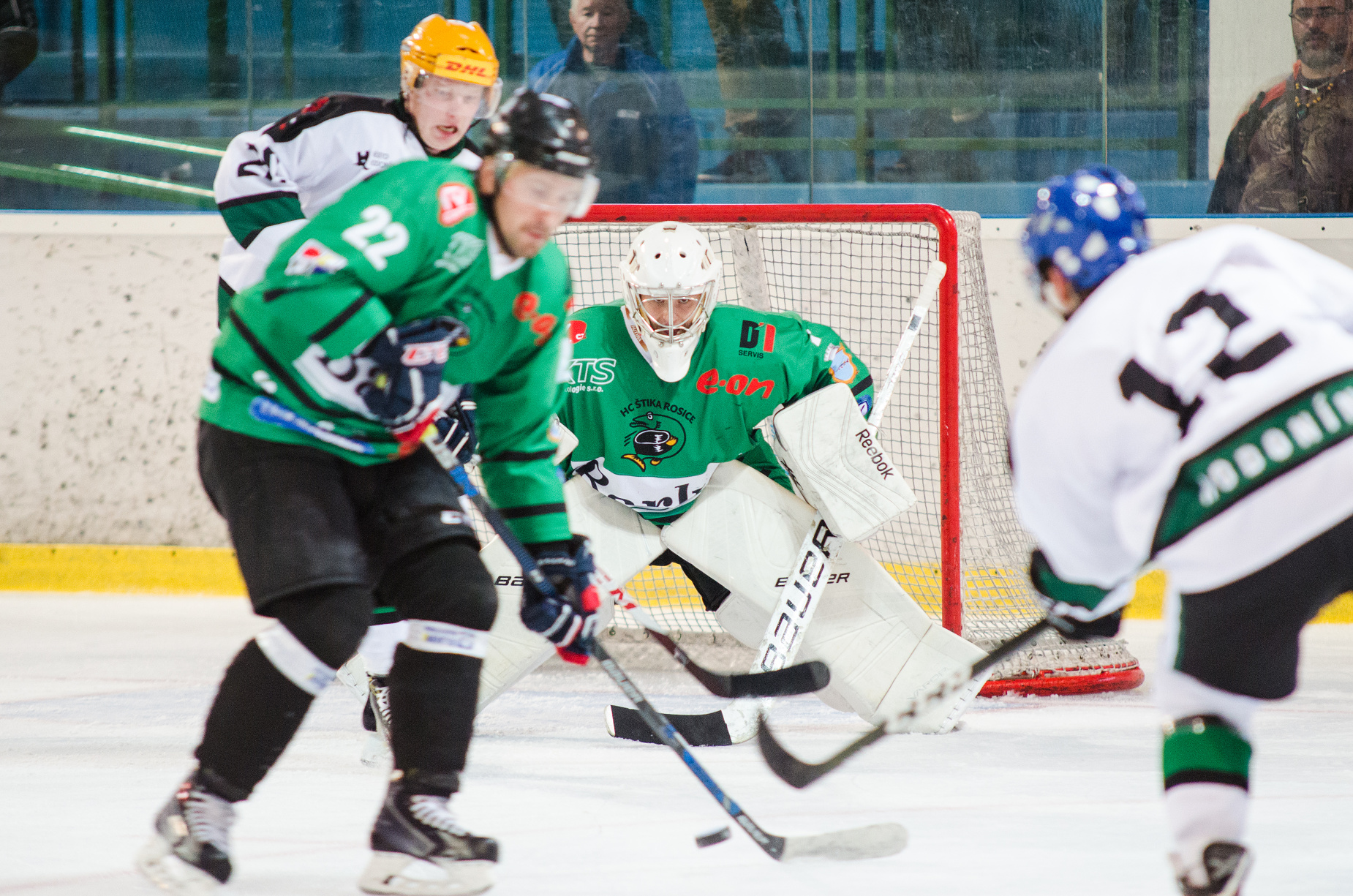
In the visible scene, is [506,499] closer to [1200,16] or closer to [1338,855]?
[1338,855]

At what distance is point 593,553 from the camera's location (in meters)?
2.59

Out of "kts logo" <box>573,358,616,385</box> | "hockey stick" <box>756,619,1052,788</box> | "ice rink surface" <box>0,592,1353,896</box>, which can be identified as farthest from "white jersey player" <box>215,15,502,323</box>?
"hockey stick" <box>756,619,1052,788</box>

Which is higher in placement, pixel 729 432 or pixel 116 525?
pixel 729 432

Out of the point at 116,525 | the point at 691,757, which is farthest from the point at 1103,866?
the point at 116,525

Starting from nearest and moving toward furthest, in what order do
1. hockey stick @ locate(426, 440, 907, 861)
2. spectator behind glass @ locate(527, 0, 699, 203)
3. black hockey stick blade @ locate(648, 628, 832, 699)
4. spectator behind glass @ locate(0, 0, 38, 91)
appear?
hockey stick @ locate(426, 440, 907, 861) → black hockey stick blade @ locate(648, 628, 832, 699) → spectator behind glass @ locate(527, 0, 699, 203) → spectator behind glass @ locate(0, 0, 38, 91)

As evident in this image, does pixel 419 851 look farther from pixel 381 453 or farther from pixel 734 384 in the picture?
pixel 734 384

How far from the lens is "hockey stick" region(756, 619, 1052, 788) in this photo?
5.76ft

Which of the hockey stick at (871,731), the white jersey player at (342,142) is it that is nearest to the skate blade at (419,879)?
the hockey stick at (871,731)

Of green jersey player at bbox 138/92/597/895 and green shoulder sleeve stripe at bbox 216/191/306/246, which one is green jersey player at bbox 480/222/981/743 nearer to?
green shoulder sleeve stripe at bbox 216/191/306/246

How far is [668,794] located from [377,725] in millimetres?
594

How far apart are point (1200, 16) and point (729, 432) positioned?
2.35m

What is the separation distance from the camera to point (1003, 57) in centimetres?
421

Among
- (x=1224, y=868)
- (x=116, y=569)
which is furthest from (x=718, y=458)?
(x=116, y=569)

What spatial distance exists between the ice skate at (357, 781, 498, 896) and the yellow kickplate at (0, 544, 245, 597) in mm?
2653
